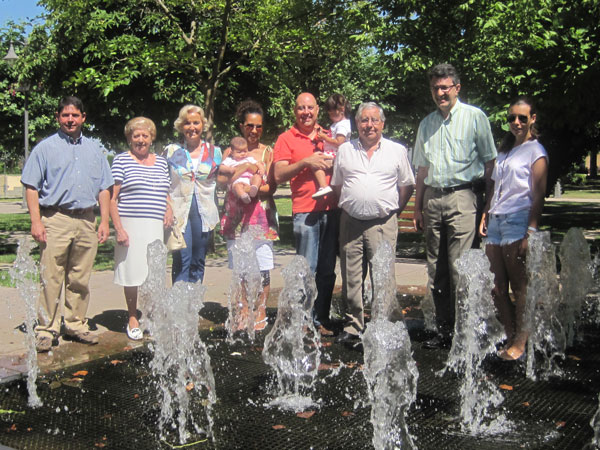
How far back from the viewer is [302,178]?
5.58 meters

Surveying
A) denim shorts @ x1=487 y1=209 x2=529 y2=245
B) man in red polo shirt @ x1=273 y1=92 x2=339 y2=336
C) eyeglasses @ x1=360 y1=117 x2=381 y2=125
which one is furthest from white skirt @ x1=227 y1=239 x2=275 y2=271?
denim shorts @ x1=487 y1=209 x2=529 y2=245

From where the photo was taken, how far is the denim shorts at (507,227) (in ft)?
15.6

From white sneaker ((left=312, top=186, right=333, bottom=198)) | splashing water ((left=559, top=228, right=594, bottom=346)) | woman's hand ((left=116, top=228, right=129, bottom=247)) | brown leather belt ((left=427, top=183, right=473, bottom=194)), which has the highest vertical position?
brown leather belt ((left=427, top=183, right=473, bottom=194))

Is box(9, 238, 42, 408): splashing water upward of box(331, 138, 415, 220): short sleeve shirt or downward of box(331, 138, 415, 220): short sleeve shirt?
downward

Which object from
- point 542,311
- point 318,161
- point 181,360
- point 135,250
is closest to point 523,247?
point 542,311

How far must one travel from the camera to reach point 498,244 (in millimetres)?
4891

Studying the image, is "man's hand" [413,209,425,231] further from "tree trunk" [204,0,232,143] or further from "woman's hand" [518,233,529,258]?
"tree trunk" [204,0,232,143]

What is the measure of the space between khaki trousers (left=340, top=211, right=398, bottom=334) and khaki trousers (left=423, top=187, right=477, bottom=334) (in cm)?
30

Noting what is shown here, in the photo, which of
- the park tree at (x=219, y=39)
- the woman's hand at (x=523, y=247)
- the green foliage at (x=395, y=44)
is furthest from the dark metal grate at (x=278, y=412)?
the park tree at (x=219, y=39)

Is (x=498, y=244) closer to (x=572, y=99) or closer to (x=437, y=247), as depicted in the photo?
(x=437, y=247)

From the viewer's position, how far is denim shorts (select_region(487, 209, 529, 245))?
4.76m

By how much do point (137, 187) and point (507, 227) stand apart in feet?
9.51

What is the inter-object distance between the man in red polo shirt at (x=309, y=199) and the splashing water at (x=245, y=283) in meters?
0.43

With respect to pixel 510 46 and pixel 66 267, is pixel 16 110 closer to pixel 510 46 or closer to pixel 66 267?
pixel 510 46
